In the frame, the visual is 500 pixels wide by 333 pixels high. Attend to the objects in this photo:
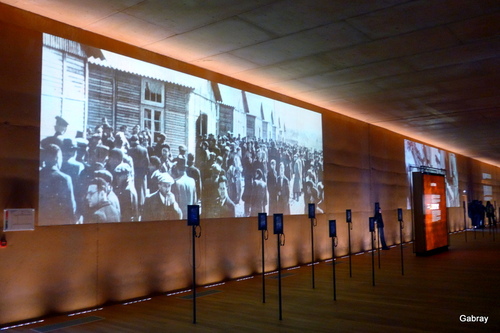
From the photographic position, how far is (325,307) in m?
6.39

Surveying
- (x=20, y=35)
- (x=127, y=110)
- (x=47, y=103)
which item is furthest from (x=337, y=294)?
(x=20, y=35)

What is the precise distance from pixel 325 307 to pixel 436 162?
54.7 ft

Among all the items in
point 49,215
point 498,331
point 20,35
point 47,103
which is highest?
point 20,35

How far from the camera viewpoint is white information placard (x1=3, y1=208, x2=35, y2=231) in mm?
5551

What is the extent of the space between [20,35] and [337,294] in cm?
609

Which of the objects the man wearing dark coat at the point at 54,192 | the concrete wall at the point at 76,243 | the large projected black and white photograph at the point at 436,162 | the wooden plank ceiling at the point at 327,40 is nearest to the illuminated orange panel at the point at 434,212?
the wooden plank ceiling at the point at 327,40

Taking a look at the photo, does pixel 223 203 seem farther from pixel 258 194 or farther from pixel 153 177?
pixel 153 177

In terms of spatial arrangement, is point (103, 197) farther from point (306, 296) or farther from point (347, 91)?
point (347, 91)

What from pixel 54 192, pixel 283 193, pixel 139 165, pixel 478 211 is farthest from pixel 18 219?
pixel 478 211

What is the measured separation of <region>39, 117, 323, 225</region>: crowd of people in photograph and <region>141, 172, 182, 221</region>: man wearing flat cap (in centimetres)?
2

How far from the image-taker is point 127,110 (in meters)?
7.11

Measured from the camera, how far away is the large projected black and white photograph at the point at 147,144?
623 centimetres

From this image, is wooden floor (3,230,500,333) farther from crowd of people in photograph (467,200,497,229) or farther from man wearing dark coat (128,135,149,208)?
crowd of people in photograph (467,200,497,229)

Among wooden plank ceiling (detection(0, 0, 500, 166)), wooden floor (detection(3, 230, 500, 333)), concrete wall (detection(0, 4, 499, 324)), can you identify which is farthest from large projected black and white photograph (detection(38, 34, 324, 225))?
wooden floor (detection(3, 230, 500, 333))
